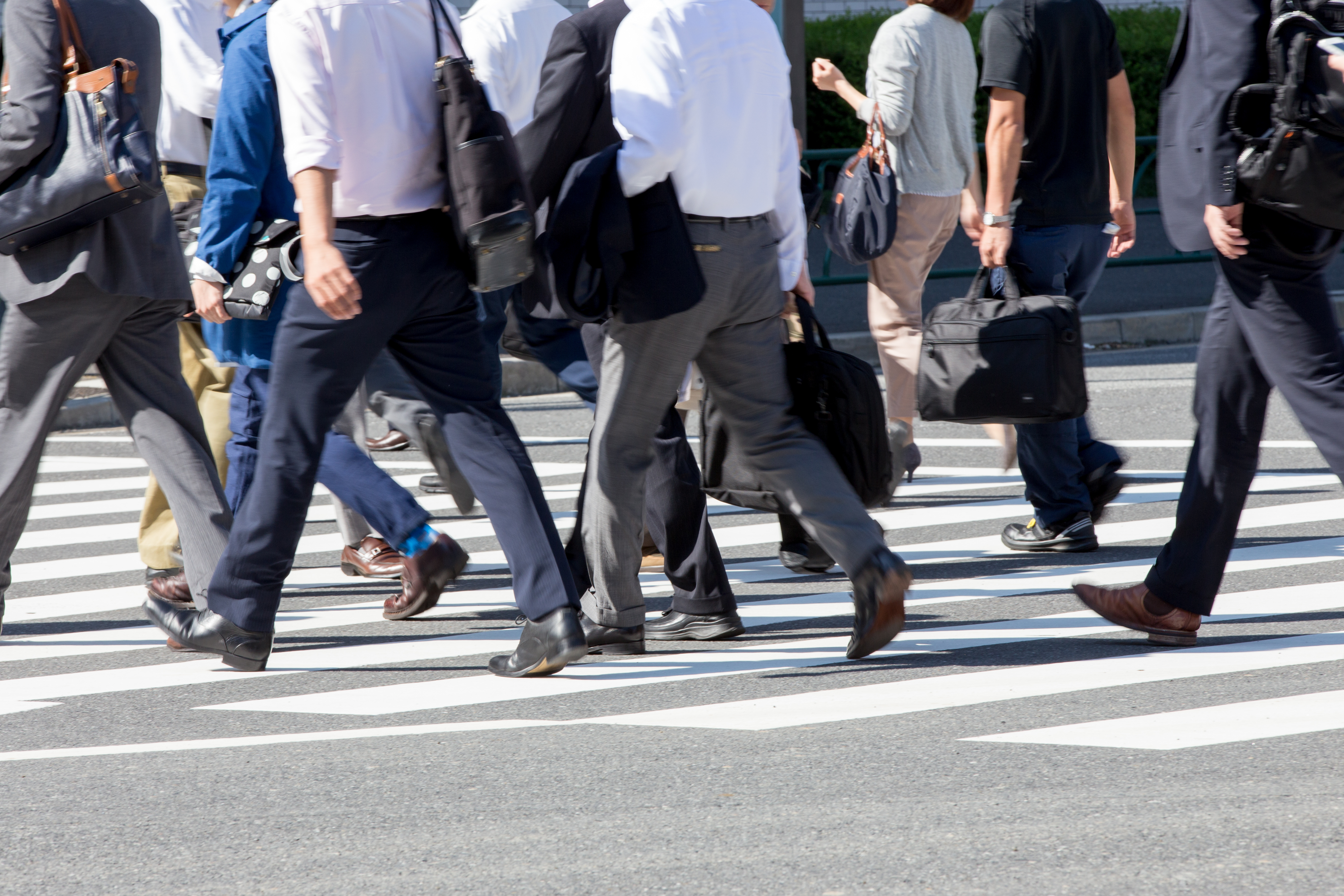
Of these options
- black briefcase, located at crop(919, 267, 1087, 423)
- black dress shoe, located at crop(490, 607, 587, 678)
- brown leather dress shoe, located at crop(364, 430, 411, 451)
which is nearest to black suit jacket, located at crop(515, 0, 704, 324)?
black dress shoe, located at crop(490, 607, 587, 678)

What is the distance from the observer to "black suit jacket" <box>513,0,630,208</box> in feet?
16.8

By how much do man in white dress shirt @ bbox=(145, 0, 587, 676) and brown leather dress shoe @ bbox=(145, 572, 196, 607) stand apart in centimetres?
114

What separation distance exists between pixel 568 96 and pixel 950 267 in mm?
13108

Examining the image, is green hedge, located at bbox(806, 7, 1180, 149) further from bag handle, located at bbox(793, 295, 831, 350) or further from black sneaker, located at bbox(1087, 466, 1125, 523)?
bag handle, located at bbox(793, 295, 831, 350)

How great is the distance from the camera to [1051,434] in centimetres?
685

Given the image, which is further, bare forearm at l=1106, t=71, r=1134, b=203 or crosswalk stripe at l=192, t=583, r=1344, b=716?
bare forearm at l=1106, t=71, r=1134, b=203

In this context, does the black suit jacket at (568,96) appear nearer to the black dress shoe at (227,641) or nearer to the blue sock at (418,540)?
the blue sock at (418,540)

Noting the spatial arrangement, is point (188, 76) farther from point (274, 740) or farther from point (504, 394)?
point (504, 394)

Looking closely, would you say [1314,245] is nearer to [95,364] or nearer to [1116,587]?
[1116,587]

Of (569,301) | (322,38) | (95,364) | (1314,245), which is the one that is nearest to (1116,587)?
(1314,245)

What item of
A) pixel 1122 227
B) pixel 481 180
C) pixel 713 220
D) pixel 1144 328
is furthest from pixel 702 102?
pixel 1144 328

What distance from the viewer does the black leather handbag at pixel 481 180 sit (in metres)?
4.79

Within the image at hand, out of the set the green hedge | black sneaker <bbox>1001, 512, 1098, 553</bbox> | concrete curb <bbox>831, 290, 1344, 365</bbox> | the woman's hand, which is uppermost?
the woman's hand

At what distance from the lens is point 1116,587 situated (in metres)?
5.34
